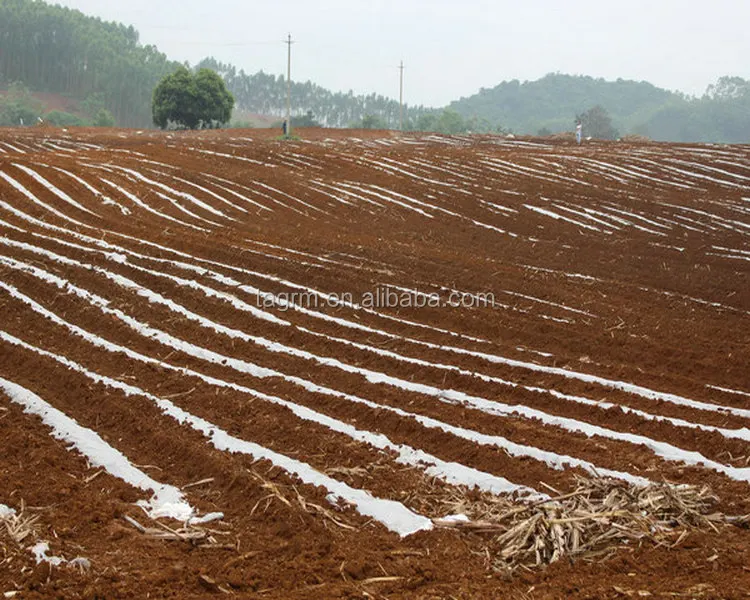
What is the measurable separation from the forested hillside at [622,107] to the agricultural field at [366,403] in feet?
296

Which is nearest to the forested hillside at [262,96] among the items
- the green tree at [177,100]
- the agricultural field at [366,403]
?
the green tree at [177,100]

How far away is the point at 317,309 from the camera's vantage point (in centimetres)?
1041

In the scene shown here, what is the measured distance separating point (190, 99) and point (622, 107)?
10886 centimetres

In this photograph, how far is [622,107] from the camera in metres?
141

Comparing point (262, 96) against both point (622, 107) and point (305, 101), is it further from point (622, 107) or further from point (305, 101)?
point (622, 107)

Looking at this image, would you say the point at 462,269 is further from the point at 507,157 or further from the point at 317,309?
the point at 507,157

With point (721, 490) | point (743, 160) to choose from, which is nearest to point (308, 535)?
point (721, 490)

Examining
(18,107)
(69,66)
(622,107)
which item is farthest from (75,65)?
(622,107)

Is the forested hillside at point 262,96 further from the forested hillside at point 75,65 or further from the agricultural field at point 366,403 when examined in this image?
the agricultural field at point 366,403

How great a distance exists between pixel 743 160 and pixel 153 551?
25423mm

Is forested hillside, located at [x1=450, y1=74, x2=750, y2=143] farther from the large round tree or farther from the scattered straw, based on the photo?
the scattered straw

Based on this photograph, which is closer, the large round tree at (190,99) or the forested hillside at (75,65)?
the large round tree at (190,99)

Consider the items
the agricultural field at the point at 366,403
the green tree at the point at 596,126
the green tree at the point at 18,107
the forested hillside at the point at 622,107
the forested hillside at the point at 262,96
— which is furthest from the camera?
the forested hillside at the point at 622,107

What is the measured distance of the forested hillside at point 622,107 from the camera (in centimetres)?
10206
